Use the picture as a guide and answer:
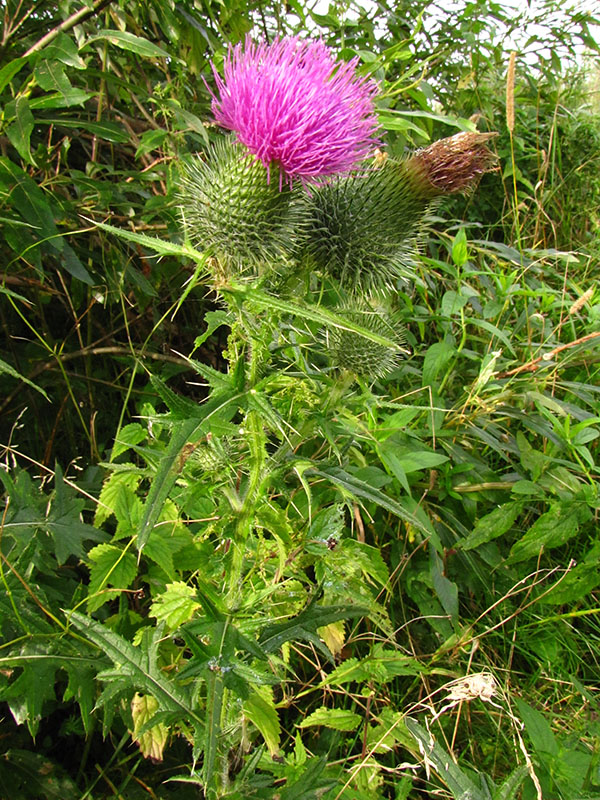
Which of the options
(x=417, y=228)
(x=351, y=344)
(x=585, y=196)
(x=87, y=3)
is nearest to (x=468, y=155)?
(x=417, y=228)

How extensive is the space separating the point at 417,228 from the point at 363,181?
0.24 metres

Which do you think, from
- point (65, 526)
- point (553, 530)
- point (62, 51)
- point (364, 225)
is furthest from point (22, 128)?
point (553, 530)

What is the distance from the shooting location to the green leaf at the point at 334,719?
6.26 feet

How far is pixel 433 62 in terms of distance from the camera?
3.70 meters

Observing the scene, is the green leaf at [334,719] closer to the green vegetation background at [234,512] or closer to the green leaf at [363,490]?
the green vegetation background at [234,512]

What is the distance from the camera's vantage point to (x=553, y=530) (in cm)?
238

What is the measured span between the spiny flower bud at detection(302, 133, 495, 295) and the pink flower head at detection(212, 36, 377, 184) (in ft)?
0.64

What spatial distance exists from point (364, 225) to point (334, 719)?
159 centimetres

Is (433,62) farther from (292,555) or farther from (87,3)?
(292,555)

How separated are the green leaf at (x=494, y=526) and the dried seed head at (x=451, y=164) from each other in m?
1.28

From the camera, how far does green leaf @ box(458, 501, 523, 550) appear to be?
2.42m

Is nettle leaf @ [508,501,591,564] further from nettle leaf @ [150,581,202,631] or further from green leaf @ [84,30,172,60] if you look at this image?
green leaf @ [84,30,172,60]

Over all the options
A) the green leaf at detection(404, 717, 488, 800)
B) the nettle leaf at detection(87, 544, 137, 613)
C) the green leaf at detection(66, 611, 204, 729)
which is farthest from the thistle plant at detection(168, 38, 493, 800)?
the green leaf at detection(404, 717, 488, 800)

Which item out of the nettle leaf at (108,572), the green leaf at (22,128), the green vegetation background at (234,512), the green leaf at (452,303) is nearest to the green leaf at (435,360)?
the green vegetation background at (234,512)
